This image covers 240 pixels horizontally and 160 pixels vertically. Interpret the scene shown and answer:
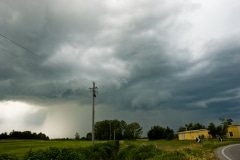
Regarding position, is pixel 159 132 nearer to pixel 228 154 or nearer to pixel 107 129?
pixel 107 129

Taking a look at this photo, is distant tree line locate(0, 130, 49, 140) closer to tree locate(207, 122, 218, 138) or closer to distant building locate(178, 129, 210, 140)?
distant building locate(178, 129, 210, 140)

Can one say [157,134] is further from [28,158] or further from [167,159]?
[28,158]

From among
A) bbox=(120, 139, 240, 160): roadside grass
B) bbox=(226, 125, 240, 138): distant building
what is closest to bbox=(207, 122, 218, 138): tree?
bbox=(226, 125, 240, 138): distant building

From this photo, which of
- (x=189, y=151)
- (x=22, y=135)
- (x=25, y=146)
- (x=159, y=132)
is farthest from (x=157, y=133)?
(x=189, y=151)

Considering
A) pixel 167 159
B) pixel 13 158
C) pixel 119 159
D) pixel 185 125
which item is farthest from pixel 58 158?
pixel 185 125

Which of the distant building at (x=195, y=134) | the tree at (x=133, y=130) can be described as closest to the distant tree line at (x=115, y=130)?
the tree at (x=133, y=130)

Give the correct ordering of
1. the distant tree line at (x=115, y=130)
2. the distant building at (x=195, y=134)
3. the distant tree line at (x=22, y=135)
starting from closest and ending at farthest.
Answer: the distant building at (x=195, y=134)
the distant tree line at (x=22, y=135)
the distant tree line at (x=115, y=130)

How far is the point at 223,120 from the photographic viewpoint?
12119cm

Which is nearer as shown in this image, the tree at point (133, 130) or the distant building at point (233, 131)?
the distant building at point (233, 131)

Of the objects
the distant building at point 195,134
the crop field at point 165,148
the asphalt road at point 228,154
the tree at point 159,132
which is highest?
the tree at point 159,132

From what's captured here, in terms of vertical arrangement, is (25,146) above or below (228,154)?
above

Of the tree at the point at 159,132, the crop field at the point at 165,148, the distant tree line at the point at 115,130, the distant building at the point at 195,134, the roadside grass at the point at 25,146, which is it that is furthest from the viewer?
the distant tree line at the point at 115,130

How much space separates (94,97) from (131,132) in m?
134

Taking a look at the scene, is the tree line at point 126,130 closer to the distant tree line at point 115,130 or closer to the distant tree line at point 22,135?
the distant tree line at point 115,130
